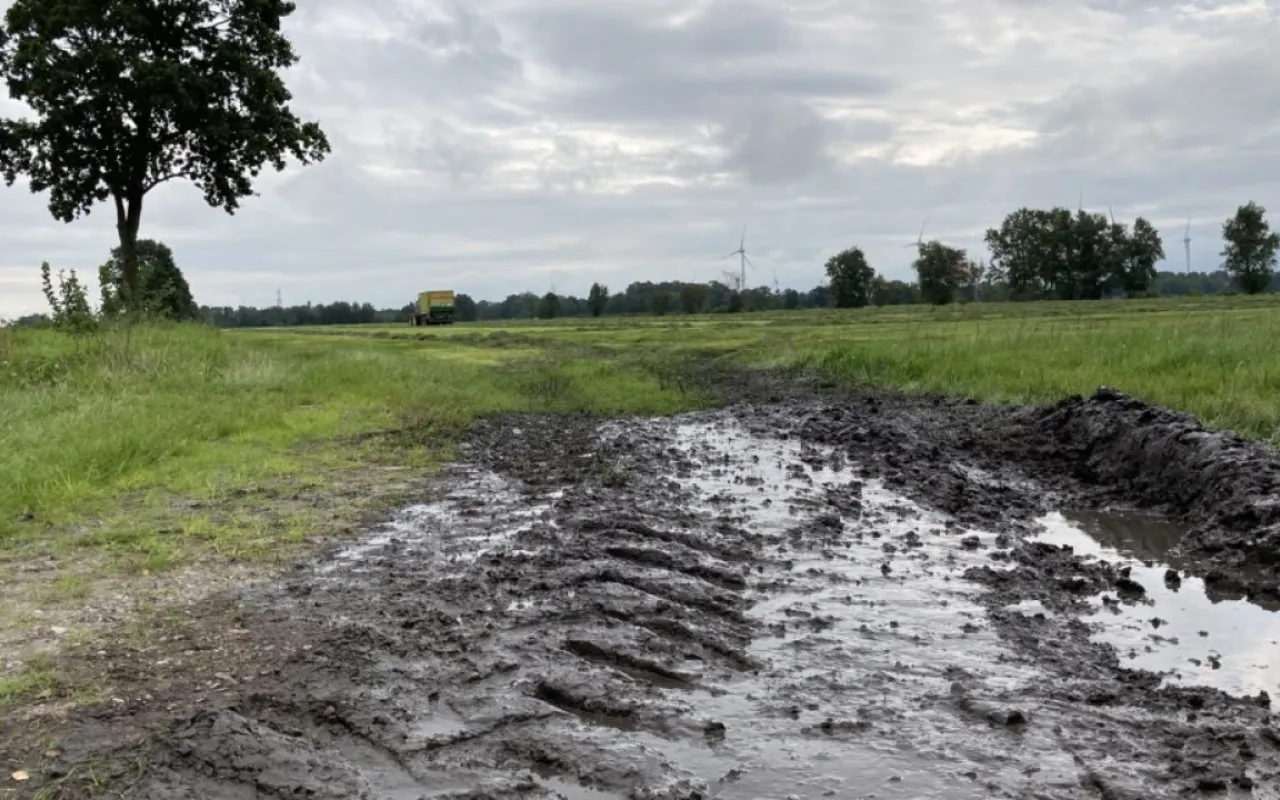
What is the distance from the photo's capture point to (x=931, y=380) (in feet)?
62.4

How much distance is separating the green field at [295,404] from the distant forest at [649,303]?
89654 mm

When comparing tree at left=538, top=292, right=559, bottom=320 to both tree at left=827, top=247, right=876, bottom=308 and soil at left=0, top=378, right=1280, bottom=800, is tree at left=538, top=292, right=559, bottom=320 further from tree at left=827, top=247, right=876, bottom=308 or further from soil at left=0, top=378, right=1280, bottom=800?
soil at left=0, top=378, right=1280, bottom=800

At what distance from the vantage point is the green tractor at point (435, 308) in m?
86.6

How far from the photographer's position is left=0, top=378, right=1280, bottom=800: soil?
3.88 metres

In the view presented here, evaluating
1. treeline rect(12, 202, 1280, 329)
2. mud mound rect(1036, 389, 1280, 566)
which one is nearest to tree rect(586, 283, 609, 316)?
treeline rect(12, 202, 1280, 329)

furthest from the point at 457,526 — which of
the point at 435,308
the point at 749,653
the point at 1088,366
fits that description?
the point at 435,308

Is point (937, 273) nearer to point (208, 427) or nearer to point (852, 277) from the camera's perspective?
point (852, 277)

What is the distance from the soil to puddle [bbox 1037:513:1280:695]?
0.9 inches

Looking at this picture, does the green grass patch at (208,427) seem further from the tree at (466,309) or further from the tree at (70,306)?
the tree at (466,309)

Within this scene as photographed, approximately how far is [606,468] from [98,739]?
7.03 metres

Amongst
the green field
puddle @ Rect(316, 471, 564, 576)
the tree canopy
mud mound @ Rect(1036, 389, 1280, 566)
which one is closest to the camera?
puddle @ Rect(316, 471, 564, 576)

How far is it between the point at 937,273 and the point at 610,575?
348 ft

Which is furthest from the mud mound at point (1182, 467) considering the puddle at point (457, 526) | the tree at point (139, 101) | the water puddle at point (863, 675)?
the tree at point (139, 101)

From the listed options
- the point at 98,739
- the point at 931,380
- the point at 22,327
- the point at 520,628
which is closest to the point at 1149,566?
the point at 520,628
